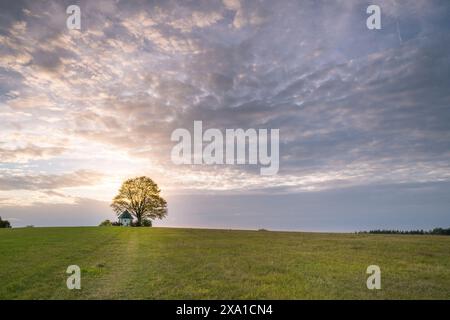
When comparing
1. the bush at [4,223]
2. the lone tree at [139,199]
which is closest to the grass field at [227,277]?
the lone tree at [139,199]

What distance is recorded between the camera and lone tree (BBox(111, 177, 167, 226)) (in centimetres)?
10638

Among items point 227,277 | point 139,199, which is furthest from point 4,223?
point 227,277

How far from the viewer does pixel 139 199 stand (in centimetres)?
10725

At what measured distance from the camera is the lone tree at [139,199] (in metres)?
106

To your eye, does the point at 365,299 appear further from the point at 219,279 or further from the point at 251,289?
the point at 219,279

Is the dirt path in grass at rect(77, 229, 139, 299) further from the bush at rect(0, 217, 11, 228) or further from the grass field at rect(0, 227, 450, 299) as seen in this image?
the bush at rect(0, 217, 11, 228)

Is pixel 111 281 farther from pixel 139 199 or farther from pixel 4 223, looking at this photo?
pixel 4 223

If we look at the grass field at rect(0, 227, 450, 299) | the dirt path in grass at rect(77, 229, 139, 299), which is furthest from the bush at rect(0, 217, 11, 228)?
the dirt path in grass at rect(77, 229, 139, 299)

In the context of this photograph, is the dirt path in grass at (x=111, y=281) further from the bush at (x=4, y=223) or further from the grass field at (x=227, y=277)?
the bush at (x=4, y=223)

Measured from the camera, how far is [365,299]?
12172 millimetres

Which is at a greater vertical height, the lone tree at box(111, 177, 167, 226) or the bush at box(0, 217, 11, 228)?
the lone tree at box(111, 177, 167, 226)

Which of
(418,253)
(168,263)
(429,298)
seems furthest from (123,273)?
(418,253)
